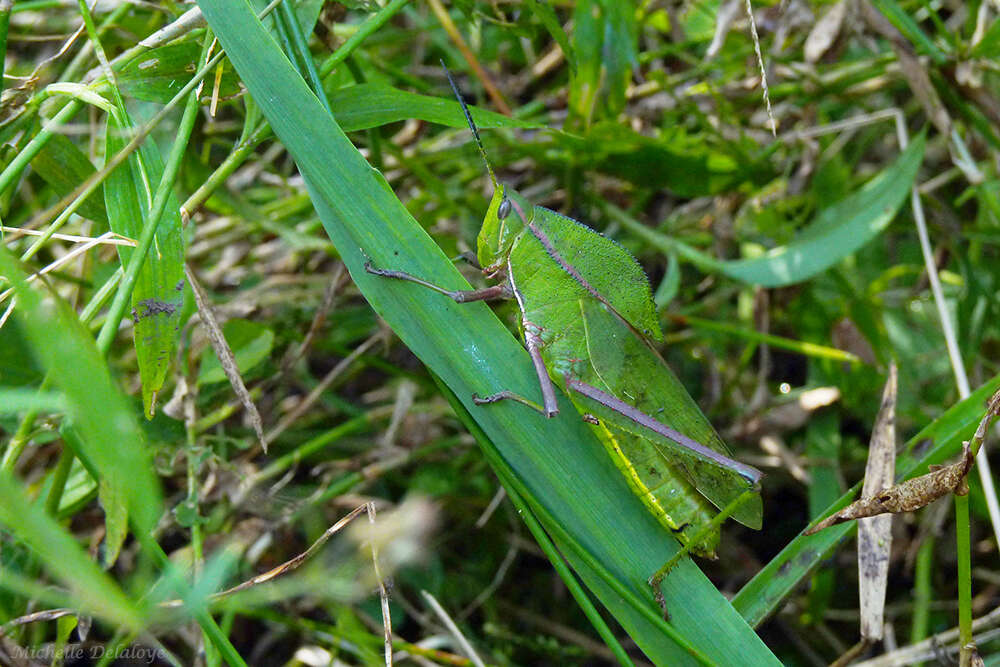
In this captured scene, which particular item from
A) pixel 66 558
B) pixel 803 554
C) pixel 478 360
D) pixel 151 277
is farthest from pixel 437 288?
pixel 803 554

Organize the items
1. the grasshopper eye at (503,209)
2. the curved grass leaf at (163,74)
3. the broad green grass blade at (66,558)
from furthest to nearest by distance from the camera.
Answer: the grasshopper eye at (503,209) < the curved grass leaf at (163,74) < the broad green grass blade at (66,558)

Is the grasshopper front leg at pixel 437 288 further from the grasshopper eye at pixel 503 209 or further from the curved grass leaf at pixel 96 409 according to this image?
the curved grass leaf at pixel 96 409

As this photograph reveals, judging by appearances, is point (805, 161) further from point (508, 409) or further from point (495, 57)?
point (508, 409)

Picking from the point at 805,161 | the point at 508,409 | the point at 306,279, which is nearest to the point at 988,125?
the point at 805,161

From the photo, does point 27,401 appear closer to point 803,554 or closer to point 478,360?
point 478,360

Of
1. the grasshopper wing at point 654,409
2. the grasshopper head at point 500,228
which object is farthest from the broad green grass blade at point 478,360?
the grasshopper head at point 500,228

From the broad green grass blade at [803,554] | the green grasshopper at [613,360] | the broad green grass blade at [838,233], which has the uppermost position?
the green grasshopper at [613,360]
